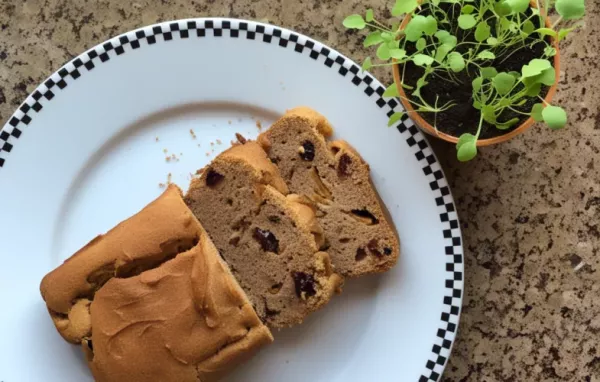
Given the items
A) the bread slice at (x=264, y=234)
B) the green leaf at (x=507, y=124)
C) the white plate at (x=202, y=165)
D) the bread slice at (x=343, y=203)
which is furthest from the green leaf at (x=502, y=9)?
the bread slice at (x=264, y=234)

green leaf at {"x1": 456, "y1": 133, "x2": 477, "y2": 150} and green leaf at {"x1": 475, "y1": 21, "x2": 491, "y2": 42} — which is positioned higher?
green leaf at {"x1": 475, "y1": 21, "x2": 491, "y2": 42}

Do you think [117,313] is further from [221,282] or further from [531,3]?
[531,3]

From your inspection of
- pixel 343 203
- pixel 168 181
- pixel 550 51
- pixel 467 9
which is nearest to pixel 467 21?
pixel 467 9

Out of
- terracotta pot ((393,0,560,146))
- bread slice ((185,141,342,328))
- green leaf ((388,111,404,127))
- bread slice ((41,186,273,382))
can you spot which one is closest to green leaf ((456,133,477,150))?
terracotta pot ((393,0,560,146))

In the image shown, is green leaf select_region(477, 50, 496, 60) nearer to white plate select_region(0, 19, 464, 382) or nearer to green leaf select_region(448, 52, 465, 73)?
green leaf select_region(448, 52, 465, 73)

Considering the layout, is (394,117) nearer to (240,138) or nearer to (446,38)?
(446,38)
